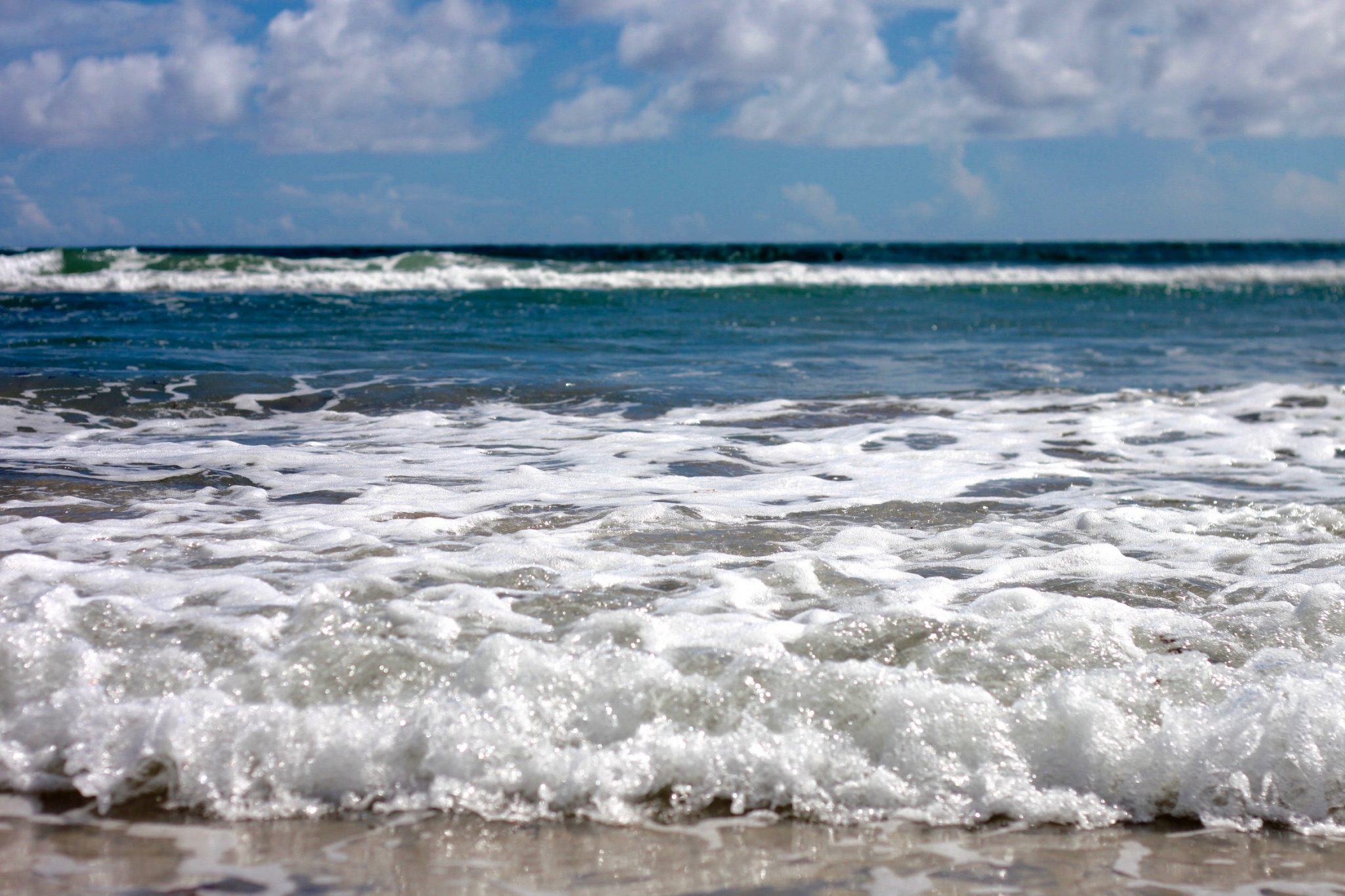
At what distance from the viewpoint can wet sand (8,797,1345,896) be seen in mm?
1907

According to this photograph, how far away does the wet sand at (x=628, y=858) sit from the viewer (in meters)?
1.91

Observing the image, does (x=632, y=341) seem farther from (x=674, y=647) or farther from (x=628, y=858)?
(x=628, y=858)

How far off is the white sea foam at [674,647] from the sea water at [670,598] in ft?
0.04

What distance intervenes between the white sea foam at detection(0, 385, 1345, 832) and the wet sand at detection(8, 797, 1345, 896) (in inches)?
3.0

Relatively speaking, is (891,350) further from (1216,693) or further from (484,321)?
(1216,693)

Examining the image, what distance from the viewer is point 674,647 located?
267 centimetres

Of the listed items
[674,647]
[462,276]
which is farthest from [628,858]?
[462,276]

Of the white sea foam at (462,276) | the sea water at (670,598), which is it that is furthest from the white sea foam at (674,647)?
the white sea foam at (462,276)

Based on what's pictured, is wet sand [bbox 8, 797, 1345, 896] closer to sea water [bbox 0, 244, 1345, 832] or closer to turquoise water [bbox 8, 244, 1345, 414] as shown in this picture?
sea water [bbox 0, 244, 1345, 832]

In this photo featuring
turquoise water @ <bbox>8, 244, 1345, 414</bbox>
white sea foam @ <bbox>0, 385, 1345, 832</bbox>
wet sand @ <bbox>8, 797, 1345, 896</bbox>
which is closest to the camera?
Result: wet sand @ <bbox>8, 797, 1345, 896</bbox>

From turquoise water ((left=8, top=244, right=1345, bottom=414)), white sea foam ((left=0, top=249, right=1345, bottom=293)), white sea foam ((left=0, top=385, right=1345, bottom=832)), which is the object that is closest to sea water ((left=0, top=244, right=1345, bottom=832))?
white sea foam ((left=0, top=385, right=1345, bottom=832))

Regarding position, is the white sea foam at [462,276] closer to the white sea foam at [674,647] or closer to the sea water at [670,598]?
the sea water at [670,598]

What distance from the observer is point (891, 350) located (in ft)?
36.0

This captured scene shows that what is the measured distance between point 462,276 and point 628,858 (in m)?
21.9
